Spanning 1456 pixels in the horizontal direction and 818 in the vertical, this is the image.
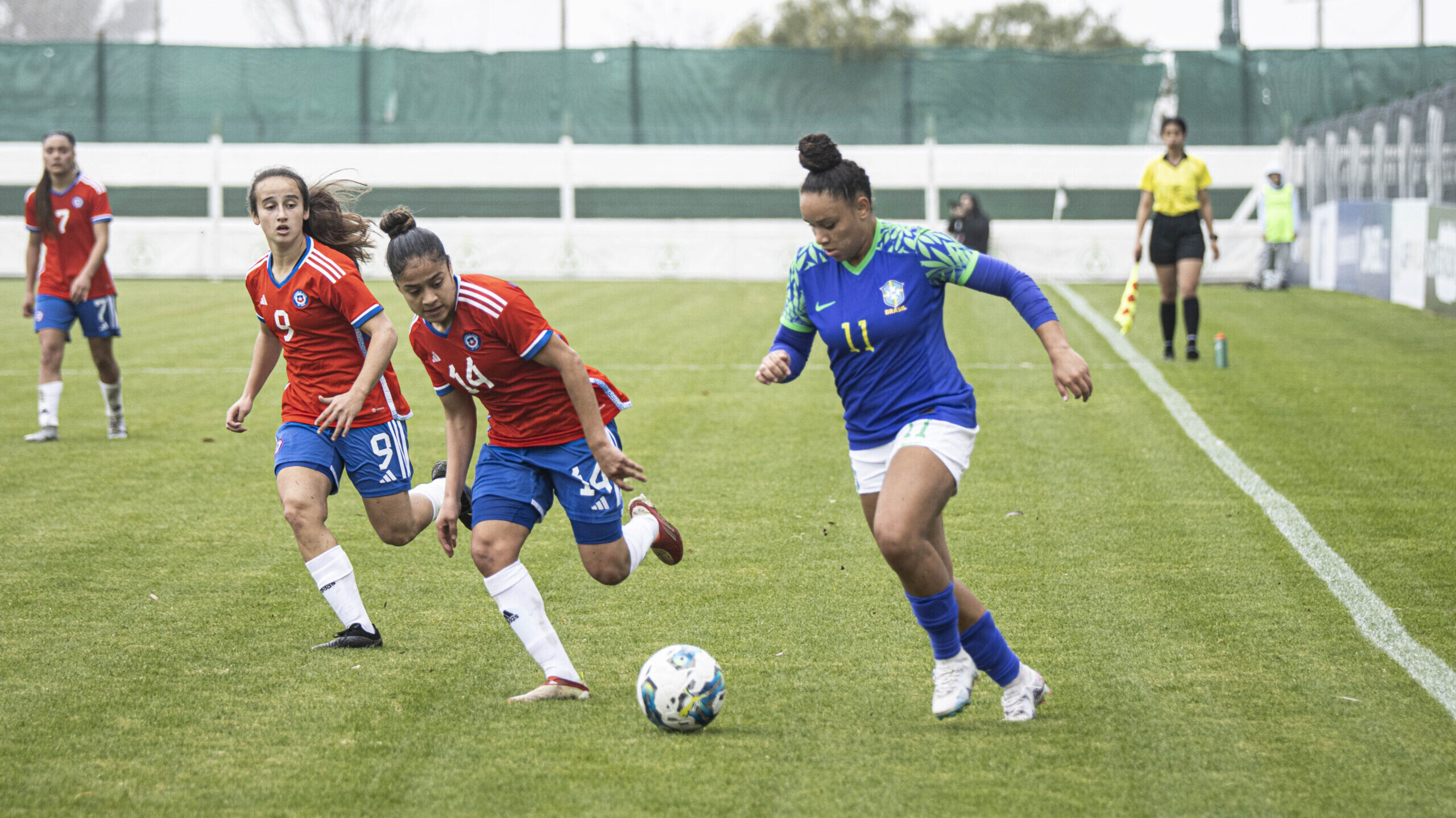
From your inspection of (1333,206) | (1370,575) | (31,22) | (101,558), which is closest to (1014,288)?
(1370,575)

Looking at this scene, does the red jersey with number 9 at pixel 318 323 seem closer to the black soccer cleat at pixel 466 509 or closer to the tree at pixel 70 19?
the black soccer cleat at pixel 466 509

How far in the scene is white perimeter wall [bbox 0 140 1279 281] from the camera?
28000 millimetres

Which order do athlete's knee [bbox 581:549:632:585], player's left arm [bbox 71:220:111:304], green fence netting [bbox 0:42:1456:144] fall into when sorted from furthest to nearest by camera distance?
green fence netting [bbox 0:42:1456:144] < player's left arm [bbox 71:220:111:304] < athlete's knee [bbox 581:549:632:585]

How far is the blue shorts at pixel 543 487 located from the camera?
4.67 metres

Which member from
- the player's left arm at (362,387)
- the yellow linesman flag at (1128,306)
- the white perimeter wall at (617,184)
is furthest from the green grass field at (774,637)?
the white perimeter wall at (617,184)

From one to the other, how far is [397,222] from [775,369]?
54.5 inches

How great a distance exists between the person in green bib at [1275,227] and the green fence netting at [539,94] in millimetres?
7029

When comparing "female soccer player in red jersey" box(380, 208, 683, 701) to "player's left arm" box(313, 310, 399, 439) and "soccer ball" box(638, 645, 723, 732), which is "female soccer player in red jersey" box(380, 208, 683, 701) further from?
"soccer ball" box(638, 645, 723, 732)

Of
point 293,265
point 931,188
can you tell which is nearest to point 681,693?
point 293,265

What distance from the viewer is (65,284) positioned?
395 inches

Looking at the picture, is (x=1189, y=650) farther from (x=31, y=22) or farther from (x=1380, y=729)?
(x=31, y=22)

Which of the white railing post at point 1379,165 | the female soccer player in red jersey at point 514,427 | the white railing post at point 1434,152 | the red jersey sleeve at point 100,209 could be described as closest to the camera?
the female soccer player in red jersey at point 514,427

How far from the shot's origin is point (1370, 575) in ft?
19.4

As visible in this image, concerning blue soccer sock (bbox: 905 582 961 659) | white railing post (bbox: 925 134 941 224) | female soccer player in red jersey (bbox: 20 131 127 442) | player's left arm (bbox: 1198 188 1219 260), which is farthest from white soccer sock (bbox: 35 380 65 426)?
white railing post (bbox: 925 134 941 224)
